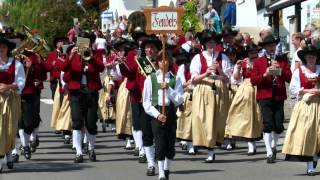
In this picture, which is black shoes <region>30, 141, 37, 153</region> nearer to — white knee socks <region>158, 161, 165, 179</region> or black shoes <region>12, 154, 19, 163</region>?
black shoes <region>12, 154, 19, 163</region>

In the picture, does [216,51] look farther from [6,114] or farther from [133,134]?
[6,114]

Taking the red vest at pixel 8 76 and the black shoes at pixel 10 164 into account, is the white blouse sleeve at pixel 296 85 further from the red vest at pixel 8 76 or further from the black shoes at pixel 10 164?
the black shoes at pixel 10 164

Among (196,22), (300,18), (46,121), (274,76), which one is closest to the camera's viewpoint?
(274,76)

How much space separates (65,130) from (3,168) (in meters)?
3.16

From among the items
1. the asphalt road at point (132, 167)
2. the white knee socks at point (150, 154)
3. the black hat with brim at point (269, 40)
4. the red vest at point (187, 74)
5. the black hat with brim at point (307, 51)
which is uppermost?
the black hat with brim at point (269, 40)

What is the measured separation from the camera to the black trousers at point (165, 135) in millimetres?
11977

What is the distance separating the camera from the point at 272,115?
560 inches

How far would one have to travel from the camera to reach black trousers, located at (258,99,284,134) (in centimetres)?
1417

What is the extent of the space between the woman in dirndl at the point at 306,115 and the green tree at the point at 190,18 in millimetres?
16134

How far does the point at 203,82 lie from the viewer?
14414mm

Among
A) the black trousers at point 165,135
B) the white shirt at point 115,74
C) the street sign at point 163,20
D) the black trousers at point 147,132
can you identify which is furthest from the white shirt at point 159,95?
the white shirt at point 115,74

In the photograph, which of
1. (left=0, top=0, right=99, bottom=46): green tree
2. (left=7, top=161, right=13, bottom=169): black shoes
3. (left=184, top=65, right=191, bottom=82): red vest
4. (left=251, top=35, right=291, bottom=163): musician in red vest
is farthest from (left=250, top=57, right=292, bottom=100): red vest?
(left=0, top=0, right=99, bottom=46): green tree

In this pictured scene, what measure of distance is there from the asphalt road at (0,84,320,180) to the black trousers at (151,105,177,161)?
61 centimetres

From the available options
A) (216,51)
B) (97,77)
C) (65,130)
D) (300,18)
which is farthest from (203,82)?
(300,18)
